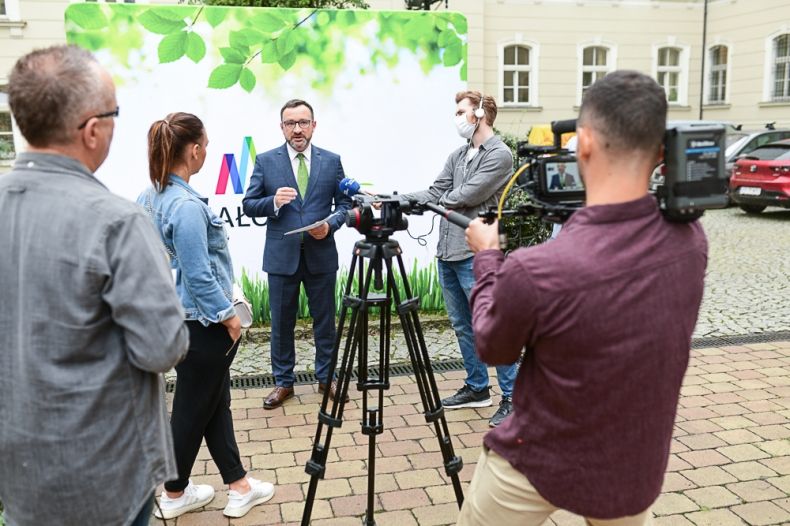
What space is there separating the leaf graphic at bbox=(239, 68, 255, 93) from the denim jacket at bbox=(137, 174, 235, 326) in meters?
3.42

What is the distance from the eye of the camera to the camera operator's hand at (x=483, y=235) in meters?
2.09

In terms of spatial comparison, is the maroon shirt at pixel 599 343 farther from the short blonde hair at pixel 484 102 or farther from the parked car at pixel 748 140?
the parked car at pixel 748 140

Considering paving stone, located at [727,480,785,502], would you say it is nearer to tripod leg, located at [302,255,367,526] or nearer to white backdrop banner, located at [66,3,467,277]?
tripod leg, located at [302,255,367,526]

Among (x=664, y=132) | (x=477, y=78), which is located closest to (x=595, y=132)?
(x=664, y=132)

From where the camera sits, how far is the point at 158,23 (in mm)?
6234

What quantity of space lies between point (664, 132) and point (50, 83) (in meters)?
1.54

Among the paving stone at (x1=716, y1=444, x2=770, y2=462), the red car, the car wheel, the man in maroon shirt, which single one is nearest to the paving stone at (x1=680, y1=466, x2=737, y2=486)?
the paving stone at (x1=716, y1=444, x2=770, y2=462)

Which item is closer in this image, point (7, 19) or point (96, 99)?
point (96, 99)

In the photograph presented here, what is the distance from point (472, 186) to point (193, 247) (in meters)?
2.00

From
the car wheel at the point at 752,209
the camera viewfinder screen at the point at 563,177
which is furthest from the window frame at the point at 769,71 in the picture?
the camera viewfinder screen at the point at 563,177

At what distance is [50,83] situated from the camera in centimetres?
179

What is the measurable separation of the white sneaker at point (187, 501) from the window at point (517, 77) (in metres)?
19.8

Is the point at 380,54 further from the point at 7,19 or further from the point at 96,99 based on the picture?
the point at 7,19

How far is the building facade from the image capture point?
2159 cm
